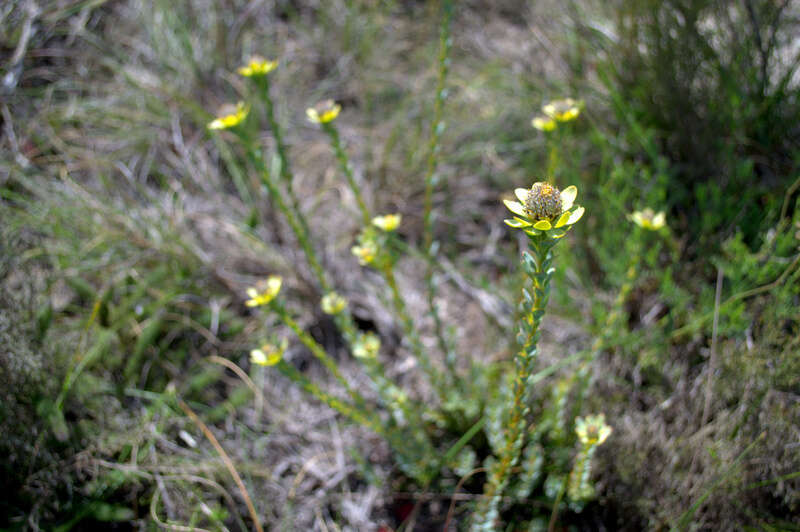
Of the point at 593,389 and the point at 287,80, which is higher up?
the point at 287,80

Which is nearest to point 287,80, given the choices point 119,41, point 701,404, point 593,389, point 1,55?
point 119,41

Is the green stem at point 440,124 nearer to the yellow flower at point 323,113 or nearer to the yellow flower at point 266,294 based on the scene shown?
the yellow flower at point 323,113

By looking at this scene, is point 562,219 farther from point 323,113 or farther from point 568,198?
point 323,113

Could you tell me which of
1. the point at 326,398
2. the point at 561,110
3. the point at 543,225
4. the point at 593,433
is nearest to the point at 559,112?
the point at 561,110

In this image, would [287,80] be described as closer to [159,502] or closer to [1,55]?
[1,55]

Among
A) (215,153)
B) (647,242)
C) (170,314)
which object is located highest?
(647,242)

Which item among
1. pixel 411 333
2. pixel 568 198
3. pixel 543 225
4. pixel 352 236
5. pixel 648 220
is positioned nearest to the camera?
pixel 543 225
